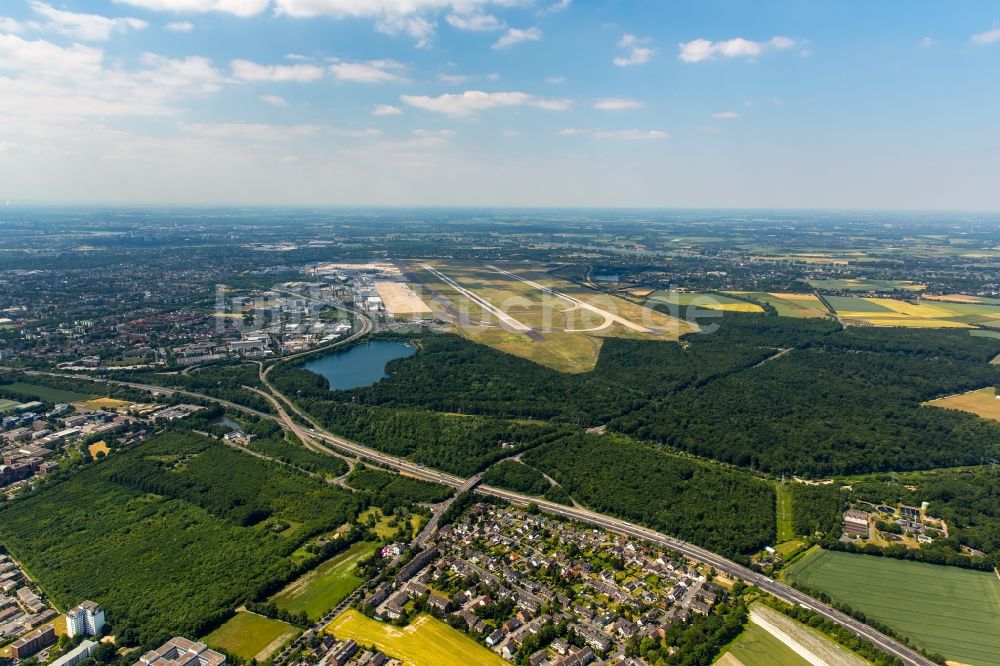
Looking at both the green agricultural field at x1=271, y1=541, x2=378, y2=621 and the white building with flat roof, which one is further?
the green agricultural field at x1=271, y1=541, x2=378, y2=621

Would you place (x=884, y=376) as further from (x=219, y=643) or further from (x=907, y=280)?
(x=907, y=280)

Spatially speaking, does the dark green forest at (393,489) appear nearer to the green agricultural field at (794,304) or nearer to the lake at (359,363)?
the lake at (359,363)

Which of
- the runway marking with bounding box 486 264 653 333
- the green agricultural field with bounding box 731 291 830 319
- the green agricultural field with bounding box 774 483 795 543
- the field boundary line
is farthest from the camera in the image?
the green agricultural field with bounding box 731 291 830 319

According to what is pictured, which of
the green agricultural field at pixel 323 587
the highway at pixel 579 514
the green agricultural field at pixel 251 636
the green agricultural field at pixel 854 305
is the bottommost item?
the green agricultural field at pixel 251 636

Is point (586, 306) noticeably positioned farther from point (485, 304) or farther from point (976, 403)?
point (976, 403)

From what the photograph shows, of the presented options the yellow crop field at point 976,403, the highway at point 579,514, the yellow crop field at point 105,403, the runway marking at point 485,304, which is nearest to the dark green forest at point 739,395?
the yellow crop field at point 976,403

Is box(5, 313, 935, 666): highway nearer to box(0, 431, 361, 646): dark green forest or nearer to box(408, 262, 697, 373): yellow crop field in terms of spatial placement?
box(0, 431, 361, 646): dark green forest

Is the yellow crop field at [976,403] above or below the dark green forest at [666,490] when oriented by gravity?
above

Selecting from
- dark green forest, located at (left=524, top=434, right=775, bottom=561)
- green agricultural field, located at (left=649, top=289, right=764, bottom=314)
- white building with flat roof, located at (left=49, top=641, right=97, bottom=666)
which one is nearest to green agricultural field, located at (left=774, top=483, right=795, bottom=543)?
dark green forest, located at (left=524, top=434, right=775, bottom=561)
